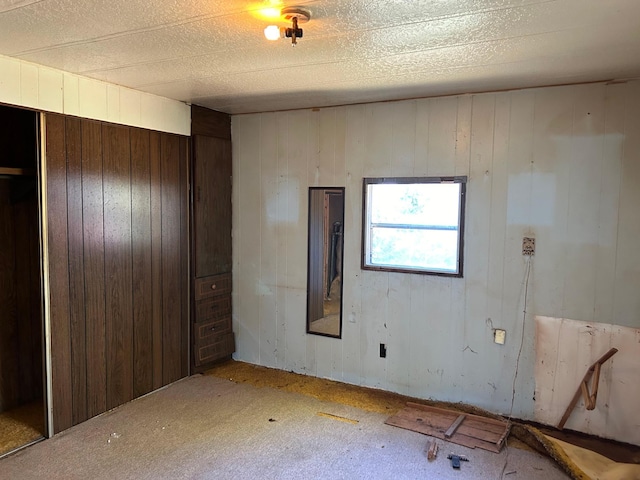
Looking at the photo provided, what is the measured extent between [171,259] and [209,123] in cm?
126

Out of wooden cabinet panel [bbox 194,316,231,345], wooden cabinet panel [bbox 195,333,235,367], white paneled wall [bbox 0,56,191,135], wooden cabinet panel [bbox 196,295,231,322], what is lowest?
wooden cabinet panel [bbox 195,333,235,367]

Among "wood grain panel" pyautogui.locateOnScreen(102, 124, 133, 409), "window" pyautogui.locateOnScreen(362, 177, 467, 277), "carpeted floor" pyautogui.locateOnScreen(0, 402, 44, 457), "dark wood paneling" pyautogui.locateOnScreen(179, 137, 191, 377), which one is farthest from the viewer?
"dark wood paneling" pyautogui.locateOnScreen(179, 137, 191, 377)

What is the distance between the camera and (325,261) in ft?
13.3

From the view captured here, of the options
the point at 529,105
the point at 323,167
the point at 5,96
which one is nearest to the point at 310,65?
the point at 323,167

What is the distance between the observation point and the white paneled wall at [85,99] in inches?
108

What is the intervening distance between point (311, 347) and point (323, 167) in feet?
5.22

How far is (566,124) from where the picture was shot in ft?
10.2

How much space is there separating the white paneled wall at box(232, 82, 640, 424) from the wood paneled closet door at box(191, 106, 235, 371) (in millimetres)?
131

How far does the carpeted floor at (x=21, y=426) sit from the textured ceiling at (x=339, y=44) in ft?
7.77

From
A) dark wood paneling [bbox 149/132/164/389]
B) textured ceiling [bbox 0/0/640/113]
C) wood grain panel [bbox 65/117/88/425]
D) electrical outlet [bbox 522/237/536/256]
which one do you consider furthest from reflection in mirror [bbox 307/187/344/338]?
wood grain panel [bbox 65/117/88/425]

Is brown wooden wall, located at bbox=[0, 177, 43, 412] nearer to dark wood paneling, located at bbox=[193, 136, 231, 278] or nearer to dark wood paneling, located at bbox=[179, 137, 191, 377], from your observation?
dark wood paneling, located at bbox=[179, 137, 191, 377]

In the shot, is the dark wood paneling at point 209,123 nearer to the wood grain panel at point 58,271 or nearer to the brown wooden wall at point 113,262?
the brown wooden wall at point 113,262

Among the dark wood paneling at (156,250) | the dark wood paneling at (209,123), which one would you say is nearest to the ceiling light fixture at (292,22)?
the dark wood paneling at (156,250)

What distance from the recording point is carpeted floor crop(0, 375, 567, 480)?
2.65m
